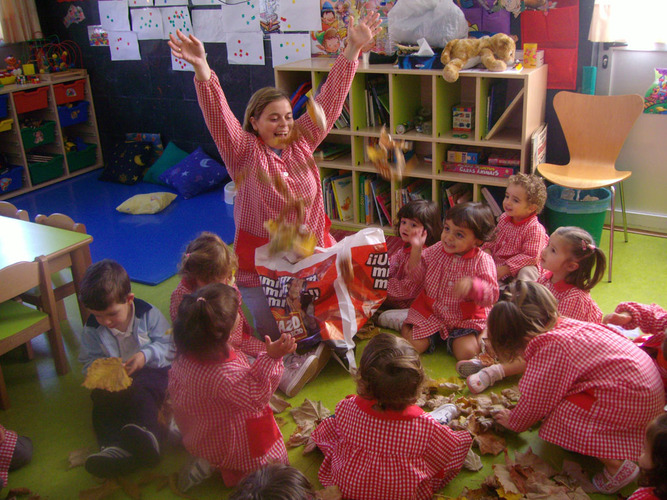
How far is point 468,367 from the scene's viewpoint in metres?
2.34

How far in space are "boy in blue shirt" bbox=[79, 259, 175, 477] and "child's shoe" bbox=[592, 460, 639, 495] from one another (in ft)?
4.34

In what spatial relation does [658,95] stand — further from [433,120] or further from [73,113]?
[73,113]

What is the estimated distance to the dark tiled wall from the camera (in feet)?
15.3

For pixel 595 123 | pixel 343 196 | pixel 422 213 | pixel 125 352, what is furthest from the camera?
pixel 343 196

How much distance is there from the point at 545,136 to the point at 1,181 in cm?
387

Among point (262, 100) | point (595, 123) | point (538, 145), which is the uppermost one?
point (262, 100)

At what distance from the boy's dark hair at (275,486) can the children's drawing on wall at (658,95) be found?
2954 mm

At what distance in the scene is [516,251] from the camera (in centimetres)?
285

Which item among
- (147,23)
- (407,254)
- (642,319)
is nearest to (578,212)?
(407,254)

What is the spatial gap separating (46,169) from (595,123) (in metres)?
4.08

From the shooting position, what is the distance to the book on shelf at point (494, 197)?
11.2 feet

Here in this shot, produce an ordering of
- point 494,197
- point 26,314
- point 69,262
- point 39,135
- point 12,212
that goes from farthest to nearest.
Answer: point 39,135, point 494,197, point 12,212, point 69,262, point 26,314

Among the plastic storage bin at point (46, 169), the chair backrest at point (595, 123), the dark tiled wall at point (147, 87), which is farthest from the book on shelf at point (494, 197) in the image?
the plastic storage bin at point (46, 169)

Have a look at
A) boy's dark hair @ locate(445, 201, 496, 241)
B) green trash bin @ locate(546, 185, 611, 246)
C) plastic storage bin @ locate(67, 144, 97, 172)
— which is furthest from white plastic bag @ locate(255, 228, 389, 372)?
plastic storage bin @ locate(67, 144, 97, 172)
